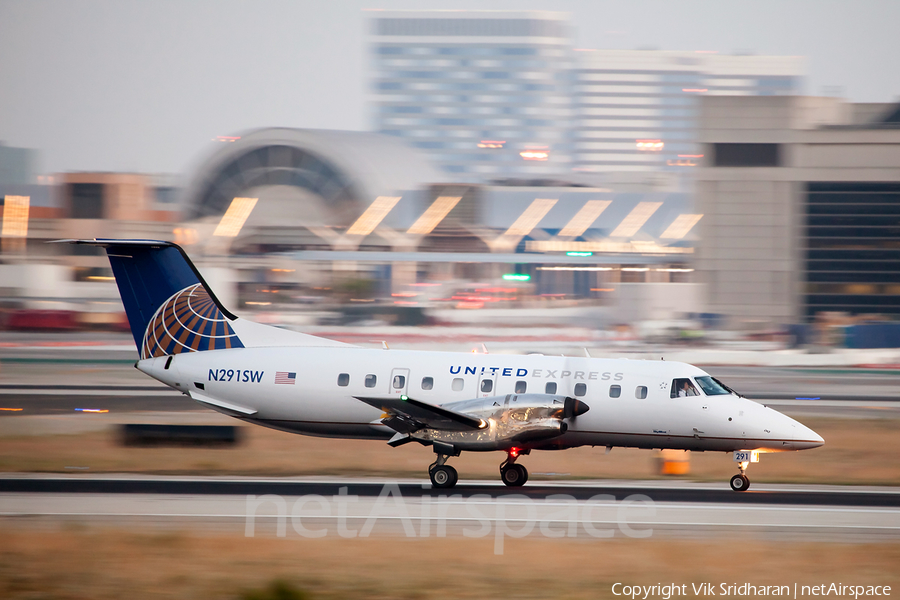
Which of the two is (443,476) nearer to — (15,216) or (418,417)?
(418,417)

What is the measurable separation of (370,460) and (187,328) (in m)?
5.42

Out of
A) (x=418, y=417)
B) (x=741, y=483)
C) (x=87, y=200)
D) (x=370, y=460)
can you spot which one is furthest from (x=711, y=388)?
(x=87, y=200)

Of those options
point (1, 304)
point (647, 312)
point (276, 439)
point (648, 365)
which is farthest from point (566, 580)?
point (1, 304)

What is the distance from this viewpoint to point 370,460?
19.9 metres

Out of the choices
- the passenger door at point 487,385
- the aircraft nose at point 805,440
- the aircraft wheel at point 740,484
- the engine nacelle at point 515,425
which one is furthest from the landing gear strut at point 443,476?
the aircraft nose at point 805,440

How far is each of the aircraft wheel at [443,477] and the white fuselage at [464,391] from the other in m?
1.40

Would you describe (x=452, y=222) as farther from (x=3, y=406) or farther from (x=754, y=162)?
(x=3, y=406)

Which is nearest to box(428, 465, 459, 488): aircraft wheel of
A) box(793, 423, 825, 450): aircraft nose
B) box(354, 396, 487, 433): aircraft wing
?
box(354, 396, 487, 433): aircraft wing

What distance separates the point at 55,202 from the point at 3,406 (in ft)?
157

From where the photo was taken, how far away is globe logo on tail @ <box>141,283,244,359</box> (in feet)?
58.8

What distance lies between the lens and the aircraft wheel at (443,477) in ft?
51.5

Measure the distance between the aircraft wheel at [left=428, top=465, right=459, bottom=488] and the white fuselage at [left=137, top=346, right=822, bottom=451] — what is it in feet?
4.60

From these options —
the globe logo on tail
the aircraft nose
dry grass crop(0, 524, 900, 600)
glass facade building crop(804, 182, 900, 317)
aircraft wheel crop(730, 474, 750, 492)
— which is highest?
glass facade building crop(804, 182, 900, 317)

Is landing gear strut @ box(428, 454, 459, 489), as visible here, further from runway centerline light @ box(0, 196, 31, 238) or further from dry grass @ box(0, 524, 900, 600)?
runway centerline light @ box(0, 196, 31, 238)
